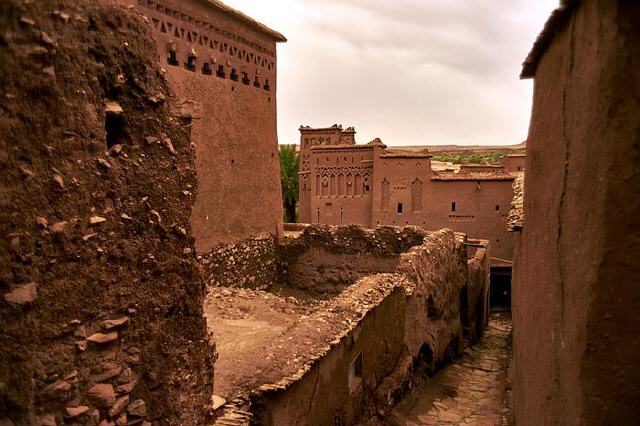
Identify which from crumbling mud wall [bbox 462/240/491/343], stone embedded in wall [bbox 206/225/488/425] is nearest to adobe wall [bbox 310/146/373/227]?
crumbling mud wall [bbox 462/240/491/343]

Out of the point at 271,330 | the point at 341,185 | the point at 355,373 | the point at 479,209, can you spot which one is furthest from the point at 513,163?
the point at 355,373

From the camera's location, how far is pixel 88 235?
3332 millimetres

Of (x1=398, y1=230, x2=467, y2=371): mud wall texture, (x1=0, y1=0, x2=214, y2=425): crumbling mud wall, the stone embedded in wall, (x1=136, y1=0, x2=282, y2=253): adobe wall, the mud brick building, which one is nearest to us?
(x1=0, y1=0, x2=214, y2=425): crumbling mud wall

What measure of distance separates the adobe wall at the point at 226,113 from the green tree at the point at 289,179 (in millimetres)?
14155

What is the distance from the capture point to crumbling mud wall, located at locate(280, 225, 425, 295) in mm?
12633

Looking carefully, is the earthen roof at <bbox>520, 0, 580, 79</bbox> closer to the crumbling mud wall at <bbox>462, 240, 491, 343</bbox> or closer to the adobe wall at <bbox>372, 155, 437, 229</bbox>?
the crumbling mud wall at <bbox>462, 240, 491, 343</bbox>

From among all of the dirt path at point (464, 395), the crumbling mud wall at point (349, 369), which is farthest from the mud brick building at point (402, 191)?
the crumbling mud wall at point (349, 369)

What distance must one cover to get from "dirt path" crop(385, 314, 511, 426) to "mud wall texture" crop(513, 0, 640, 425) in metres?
4.50

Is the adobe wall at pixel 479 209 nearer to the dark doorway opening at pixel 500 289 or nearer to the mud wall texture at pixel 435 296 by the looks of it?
the dark doorway opening at pixel 500 289

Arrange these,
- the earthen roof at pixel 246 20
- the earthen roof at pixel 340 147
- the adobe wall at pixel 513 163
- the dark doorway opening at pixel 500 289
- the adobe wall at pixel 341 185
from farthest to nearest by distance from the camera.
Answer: the adobe wall at pixel 513 163, the adobe wall at pixel 341 185, the earthen roof at pixel 340 147, the dark doorway opening at pixel 500 289, the earthen roof at pixel 246 20

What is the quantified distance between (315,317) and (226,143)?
6182mm

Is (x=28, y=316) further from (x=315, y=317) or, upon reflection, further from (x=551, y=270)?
(x=315, y=317)

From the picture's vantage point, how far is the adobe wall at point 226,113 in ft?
33.6

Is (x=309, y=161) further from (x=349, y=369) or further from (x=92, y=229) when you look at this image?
(x=92, y=229)
